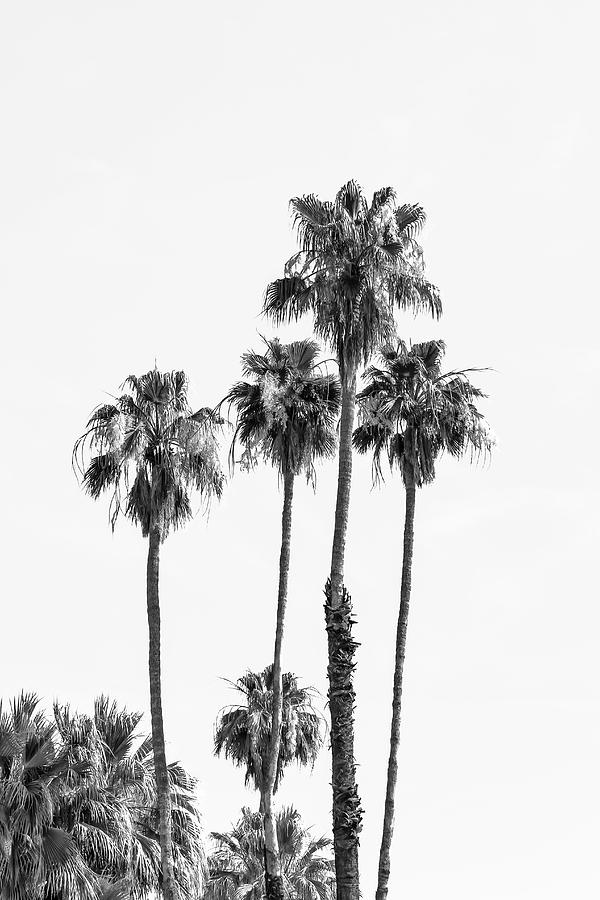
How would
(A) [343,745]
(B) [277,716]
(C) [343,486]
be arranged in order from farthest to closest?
1. (B) [277,716]
2. (C) [343,486]
3. (A) [343,745]

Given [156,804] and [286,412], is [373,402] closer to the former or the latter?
[286,412]

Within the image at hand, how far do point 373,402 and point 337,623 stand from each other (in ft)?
44.6

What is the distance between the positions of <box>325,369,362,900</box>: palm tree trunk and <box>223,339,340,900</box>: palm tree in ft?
46.2

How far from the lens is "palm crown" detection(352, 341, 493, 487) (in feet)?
117

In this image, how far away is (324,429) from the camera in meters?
39.1

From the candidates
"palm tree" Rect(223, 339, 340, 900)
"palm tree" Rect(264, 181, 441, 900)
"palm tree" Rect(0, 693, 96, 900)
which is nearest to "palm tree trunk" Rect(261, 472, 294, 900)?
"palm tree" Rect(223, 339, 340, 900)

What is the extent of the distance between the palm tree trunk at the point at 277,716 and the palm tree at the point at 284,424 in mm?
29

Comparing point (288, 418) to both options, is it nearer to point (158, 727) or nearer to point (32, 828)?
point (158, 727)

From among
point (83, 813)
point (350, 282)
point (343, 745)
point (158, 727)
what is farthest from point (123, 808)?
point (350, 282)

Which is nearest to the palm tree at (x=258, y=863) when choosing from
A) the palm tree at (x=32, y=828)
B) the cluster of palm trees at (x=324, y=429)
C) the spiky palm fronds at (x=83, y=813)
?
the cluster of palm trees at (x=324, y=429)

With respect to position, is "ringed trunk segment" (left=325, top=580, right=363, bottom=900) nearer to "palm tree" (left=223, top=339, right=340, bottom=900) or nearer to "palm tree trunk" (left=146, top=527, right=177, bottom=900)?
"palm tree trunk" (left=146, top=527, right=177, bottom=900)

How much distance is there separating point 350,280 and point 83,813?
1269cm

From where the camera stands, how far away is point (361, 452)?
3716 centimetres

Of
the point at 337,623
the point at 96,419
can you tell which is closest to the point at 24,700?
the point at 337,623
